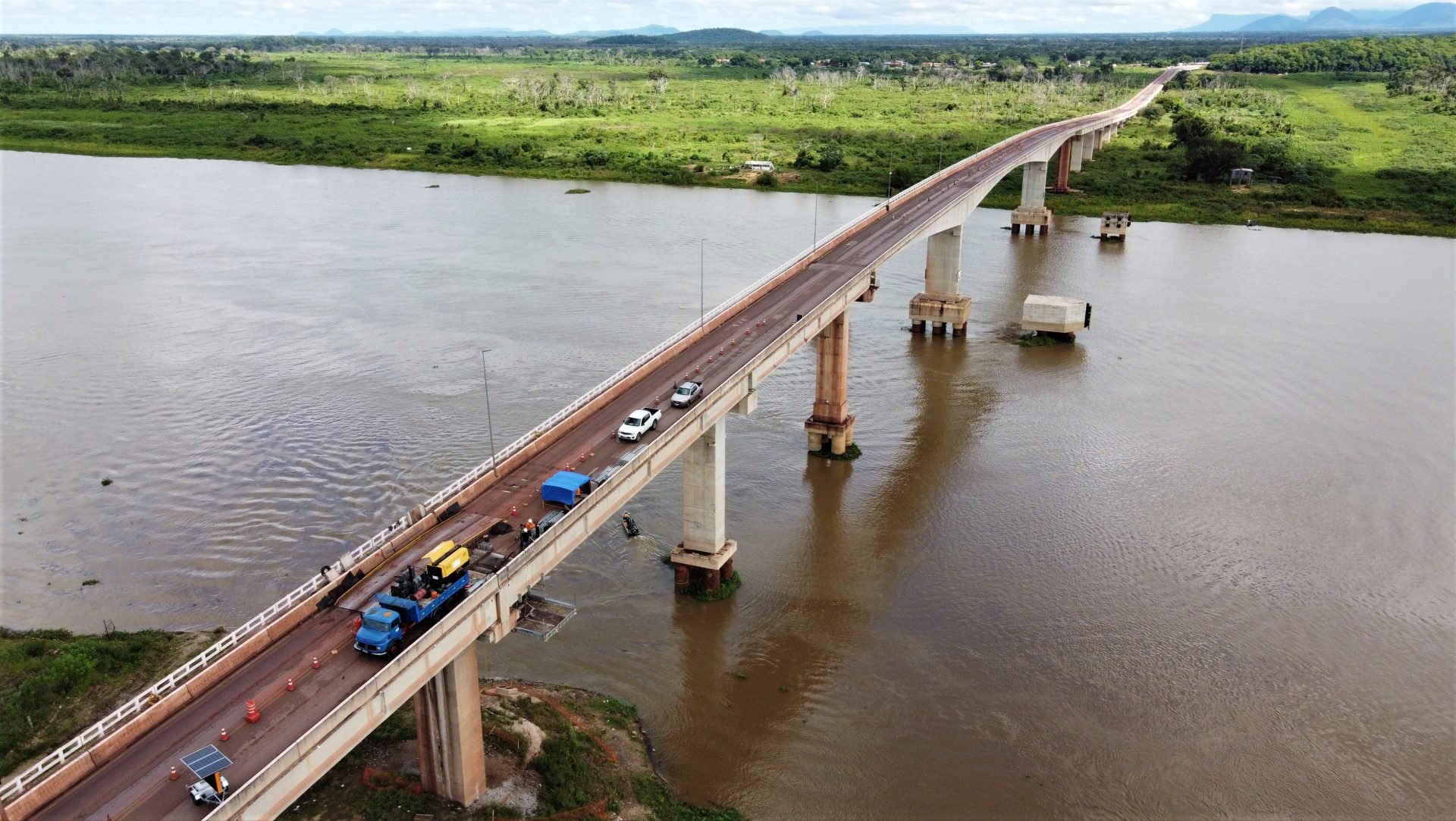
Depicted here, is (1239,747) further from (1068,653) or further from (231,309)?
(231,309)

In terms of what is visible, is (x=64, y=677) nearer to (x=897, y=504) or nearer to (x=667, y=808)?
(x=667, y=808)

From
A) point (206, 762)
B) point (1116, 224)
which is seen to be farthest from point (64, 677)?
point (1116, 224)

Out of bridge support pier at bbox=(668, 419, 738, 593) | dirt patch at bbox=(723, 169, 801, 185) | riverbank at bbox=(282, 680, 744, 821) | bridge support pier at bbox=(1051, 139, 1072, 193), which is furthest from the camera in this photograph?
dirt patch at bbox=(723, 169, 801, 185)

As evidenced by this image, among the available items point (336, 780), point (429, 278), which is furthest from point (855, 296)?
point (429, 278)

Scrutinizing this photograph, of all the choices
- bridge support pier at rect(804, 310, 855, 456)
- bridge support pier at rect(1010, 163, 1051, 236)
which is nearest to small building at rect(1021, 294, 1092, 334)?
bridge support pier at rect(804, 310, 855, 456)

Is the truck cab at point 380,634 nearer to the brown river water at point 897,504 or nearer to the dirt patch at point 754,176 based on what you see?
the brown river water at point 897,504

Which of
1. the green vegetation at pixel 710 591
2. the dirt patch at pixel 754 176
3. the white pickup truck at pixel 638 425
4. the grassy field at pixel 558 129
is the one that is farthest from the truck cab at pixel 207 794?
the dirt patch at pixel 754 176

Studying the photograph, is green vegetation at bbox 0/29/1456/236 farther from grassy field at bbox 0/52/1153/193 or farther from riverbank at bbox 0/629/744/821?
riverbank at bbox 0/629/744/821
